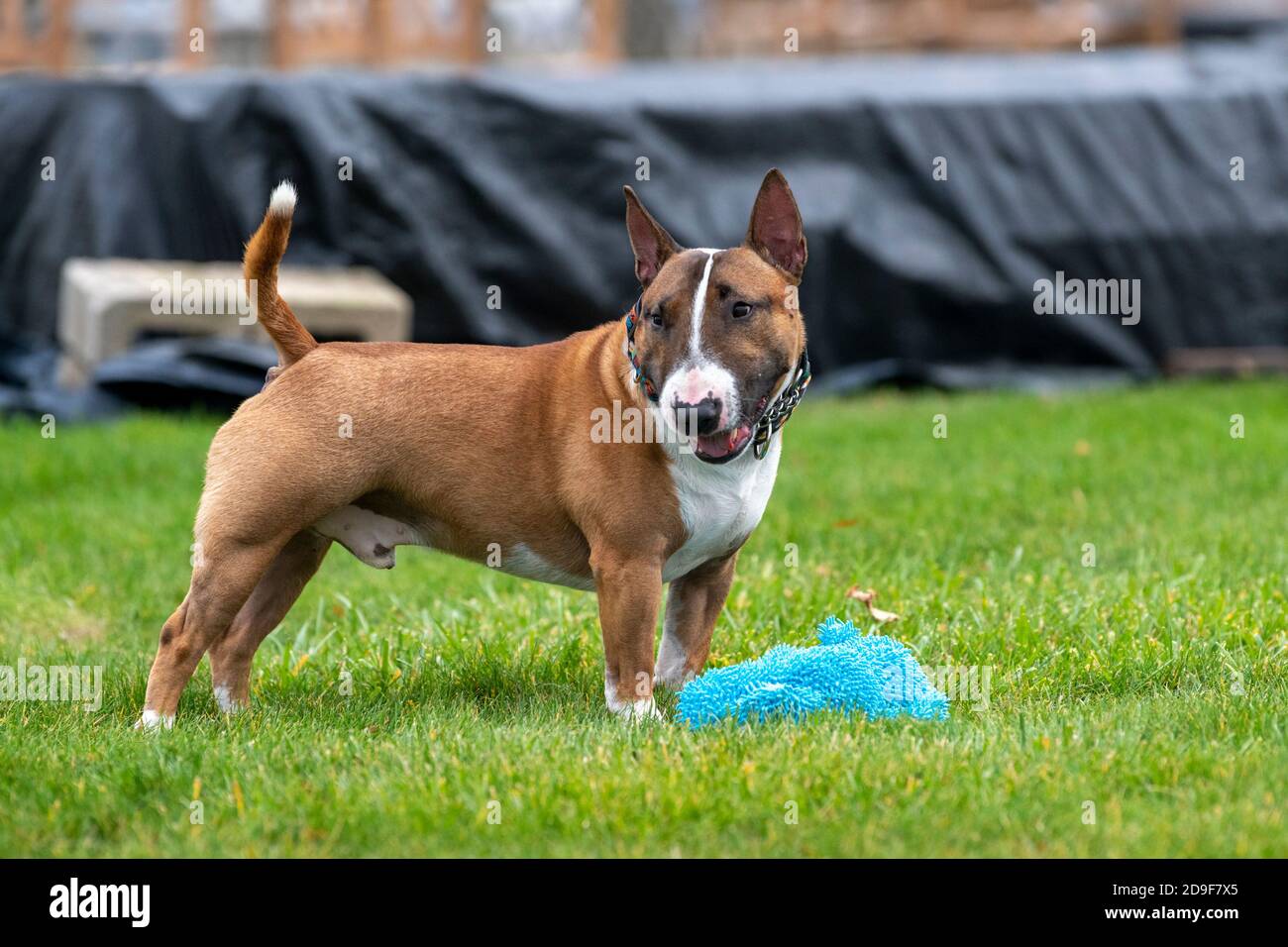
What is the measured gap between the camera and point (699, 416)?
12.7ft

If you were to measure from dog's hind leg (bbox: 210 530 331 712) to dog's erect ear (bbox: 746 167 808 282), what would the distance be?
4.92ft

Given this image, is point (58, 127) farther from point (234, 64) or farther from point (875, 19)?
point (875, 19)

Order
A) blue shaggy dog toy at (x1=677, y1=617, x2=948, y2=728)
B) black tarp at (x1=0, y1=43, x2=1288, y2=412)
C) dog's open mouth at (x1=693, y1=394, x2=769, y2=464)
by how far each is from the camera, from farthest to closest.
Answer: black tarp at (x1=0, y1=43, x2=1288, y2=412) → blue shaggy dog toy at (x1=677, y1=617, x2=948, y2=728) → dog's open mouth at (x1=693, y1=394, x2=769, y2=464)

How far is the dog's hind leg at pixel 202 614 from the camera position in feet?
14.0

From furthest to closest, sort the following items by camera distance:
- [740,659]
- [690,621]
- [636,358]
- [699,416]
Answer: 1. [740,659]
2. [690,621]
3. [636,358]
4. [699,416]

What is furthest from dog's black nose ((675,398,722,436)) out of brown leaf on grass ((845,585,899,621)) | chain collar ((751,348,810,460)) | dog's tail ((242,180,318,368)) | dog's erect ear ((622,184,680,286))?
brown leaf on grass ((845,585,899,621))

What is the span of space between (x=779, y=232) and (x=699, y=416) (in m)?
0.69

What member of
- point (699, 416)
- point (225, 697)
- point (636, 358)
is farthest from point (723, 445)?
point (225, 697)

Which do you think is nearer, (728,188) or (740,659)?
(740,659)

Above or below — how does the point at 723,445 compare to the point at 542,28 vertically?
below

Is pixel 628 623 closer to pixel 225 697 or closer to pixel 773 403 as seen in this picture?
pixel 773 403

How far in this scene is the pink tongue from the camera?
4023 mm

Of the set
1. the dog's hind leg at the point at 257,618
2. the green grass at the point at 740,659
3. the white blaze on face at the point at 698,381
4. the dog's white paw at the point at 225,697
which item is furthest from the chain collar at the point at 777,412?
the dog's white paw at the point at 225,697

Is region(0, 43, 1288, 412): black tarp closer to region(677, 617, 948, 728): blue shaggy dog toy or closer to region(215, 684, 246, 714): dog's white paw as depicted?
region(215, 684, 246, 714): dog's white paw
